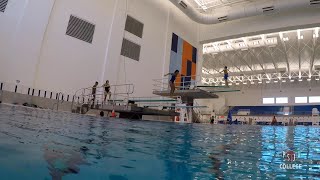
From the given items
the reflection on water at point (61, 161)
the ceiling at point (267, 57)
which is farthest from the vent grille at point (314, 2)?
the reflection on water at point (61, 161)

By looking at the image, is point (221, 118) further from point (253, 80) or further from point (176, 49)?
point (176, 49)

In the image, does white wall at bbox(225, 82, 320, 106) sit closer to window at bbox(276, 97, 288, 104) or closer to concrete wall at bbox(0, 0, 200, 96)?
window at bbox(276, 97, 288, 104)

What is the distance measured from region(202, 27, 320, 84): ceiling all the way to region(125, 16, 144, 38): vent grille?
11650 mm

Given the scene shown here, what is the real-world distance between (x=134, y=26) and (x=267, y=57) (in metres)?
20.0

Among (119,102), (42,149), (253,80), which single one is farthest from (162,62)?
(253,80)

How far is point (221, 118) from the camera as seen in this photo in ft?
129

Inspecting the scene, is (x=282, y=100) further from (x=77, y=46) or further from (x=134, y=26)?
(x=77, y=46)

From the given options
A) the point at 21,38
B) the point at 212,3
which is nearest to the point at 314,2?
the point at 212,3

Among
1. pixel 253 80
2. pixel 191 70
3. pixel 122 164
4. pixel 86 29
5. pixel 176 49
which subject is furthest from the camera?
pixel 253 80

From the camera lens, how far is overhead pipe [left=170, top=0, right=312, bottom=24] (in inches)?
713

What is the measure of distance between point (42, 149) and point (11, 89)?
12157 millimetres

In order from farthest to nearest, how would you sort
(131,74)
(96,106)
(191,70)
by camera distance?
(191,70) → (131,74) → (96,106)

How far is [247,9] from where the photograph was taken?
19.8 meters

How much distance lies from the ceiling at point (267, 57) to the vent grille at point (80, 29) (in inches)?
639
